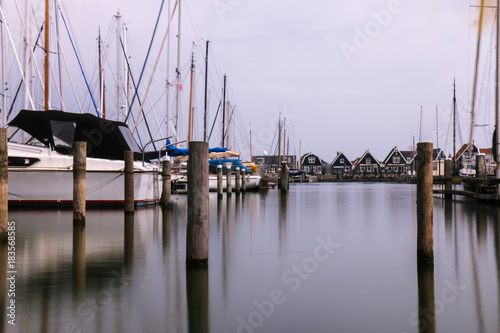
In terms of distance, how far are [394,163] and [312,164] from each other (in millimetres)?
22884

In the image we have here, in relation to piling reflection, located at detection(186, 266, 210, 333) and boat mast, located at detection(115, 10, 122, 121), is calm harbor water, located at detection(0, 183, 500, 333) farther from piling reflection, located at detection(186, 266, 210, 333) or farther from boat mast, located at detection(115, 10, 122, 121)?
boat mast, located at detection(115, 10, 122, 121)

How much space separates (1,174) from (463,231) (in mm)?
14588

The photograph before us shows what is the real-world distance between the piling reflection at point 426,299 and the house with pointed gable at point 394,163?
131 metres

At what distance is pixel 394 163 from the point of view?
13800cm

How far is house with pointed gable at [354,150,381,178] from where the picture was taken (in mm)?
139113

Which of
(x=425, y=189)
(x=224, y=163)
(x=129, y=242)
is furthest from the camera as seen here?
(x=224, y=163)

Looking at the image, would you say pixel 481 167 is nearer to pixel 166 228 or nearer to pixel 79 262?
pixel 166 228

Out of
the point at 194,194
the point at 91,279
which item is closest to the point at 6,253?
the point at 91,279

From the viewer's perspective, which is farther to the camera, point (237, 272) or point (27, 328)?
point (237, 272)

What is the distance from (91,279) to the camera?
9.16m

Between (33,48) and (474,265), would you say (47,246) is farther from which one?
(33,48)

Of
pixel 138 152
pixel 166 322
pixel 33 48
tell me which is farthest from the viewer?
pixel 33 48

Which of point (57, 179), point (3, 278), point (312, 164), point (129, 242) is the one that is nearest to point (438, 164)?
point (312, 164)

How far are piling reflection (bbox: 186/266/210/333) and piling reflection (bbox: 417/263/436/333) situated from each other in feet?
9.51
